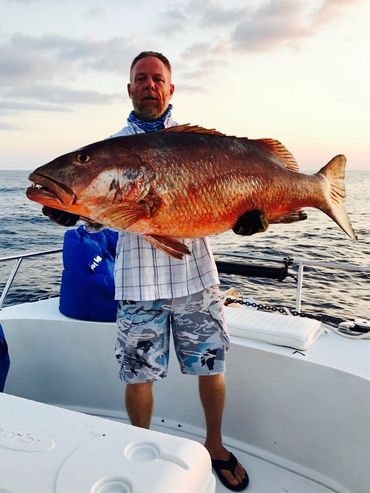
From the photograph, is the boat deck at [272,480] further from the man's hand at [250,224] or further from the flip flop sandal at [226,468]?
the man's hand at [250,224]

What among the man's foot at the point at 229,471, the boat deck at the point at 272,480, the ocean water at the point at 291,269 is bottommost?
the ocean water at the point at 291,269

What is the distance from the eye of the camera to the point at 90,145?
86.7 inches

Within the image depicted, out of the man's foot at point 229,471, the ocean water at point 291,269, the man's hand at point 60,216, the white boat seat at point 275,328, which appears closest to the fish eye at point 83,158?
the man's hand at point 60,216

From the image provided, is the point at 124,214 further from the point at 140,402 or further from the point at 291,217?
the point at 140,402

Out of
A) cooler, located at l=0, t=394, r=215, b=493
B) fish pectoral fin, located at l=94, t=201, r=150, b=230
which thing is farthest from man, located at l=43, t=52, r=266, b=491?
cooler, located at l=0, t=394, r=215, b=493

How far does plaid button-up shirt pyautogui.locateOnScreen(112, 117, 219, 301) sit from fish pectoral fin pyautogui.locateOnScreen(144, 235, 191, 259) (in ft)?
1.54

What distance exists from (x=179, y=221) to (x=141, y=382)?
1.17 meters

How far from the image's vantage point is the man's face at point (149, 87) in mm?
2707

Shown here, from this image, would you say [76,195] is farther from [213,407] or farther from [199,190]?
[213,407]

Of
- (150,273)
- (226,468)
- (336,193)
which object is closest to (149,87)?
(150,273)

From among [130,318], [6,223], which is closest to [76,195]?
[130,318]

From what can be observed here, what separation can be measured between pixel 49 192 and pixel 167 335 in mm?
1249

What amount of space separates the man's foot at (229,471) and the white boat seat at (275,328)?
2.59 ft

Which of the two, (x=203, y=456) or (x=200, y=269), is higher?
(x=200, y=269)
